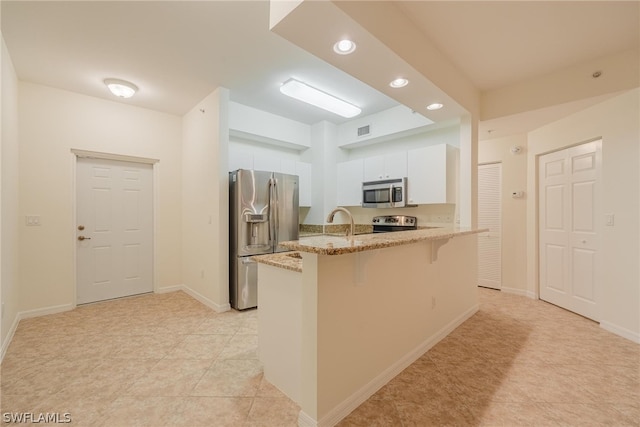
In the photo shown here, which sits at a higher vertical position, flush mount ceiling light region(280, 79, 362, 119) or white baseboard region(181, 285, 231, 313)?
flush mount ceiling light region(280, 79, 362, 119)

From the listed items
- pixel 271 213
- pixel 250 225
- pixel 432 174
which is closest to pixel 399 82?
pixel 432 174

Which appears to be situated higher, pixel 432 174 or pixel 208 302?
pixel 432 174

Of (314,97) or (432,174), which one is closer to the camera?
(314,97)

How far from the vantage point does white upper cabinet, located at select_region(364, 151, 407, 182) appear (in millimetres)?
4008

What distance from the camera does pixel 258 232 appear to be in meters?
3.63

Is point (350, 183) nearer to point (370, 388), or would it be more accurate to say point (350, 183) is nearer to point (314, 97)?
point (314, 97)

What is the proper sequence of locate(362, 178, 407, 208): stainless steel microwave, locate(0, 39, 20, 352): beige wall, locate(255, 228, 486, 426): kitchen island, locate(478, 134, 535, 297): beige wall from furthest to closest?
locate(478, 134, 535, 297): beige wall < locate(362, 178, 407, 208): stainless steel microwave < locate(0, 39, 20, 352): beige wall < locate(255, 228, 486, 426): kitchen island

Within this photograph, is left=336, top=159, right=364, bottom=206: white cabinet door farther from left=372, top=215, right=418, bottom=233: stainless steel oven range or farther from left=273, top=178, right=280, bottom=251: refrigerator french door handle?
left=273, top=178, right=280, bottom=251: refrigerator french door handle

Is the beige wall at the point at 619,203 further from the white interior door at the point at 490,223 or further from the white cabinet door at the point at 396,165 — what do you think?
the white cabinet door at the point at 396,165

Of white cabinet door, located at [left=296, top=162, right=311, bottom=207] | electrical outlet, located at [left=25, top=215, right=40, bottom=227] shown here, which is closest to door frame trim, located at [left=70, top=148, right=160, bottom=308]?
electrical outlet, located at [left=25, top=215, right=40, bottom=227]

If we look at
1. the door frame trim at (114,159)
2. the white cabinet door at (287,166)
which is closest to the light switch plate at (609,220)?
the white cabinet door at (287,166)

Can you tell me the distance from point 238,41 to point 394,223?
3170 mm

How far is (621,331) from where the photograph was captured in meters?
2.73

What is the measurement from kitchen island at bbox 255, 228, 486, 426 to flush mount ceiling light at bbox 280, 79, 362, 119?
7.15ft
